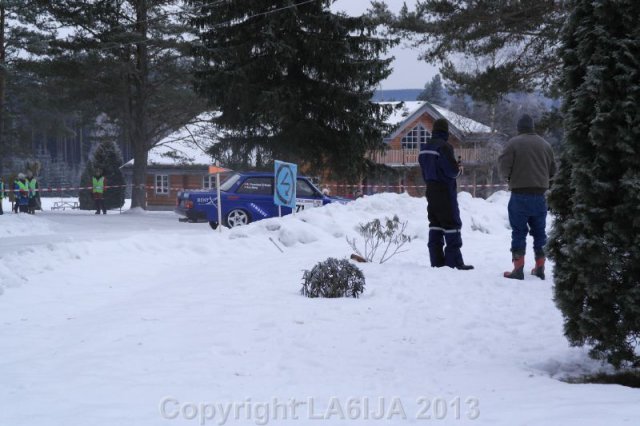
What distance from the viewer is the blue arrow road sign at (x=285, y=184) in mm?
14188

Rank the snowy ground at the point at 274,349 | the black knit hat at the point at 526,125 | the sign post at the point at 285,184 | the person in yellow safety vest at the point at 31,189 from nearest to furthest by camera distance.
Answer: the snowy ground at the point at 274,349, the black knit hat at the point at 526,125, the sign post at the point at 285,184, the person in yellow safety vest at the point at 31,189

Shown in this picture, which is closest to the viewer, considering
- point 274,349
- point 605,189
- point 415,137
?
point 605,189

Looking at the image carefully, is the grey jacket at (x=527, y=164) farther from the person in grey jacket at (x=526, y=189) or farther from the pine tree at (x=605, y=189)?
the pine tree at (x=605, y=189)

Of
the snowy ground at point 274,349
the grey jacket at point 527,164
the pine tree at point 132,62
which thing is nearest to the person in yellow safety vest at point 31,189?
the pine tree at point 132,62

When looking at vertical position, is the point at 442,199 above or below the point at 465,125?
below

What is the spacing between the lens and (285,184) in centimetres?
1447

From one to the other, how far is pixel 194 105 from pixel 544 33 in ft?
65.3

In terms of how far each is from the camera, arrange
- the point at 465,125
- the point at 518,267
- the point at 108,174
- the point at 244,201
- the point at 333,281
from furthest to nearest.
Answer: the point at 465,125 → the point at 108,174 → the point at 244,201 → the point at 518,267 → the point at 333,281

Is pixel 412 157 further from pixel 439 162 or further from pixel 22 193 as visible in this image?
pixel 439 162

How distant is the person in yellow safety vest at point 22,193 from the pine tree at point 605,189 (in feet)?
84.7

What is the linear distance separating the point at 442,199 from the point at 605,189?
14.6 ft

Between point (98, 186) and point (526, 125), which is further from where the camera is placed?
point (98, 186)

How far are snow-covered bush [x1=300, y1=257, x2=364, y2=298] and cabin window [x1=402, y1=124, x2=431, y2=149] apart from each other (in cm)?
4037

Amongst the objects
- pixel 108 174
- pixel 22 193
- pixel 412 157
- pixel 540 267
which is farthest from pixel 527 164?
pixel 412 157
